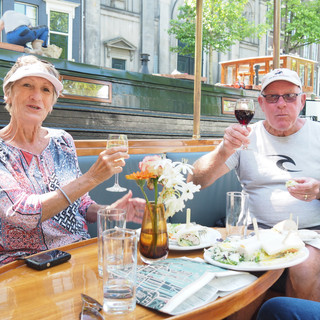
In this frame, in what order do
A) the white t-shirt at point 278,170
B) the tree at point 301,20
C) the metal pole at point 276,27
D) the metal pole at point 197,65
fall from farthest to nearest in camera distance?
the tree at point 301,20 → the metal pole at point 276,27 → the metal pole at point 197,65 → the white t-shirt at point 278,170

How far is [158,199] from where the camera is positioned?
1.29 m

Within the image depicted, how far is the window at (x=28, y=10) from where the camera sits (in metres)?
11.3

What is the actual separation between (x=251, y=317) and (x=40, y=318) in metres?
1.37

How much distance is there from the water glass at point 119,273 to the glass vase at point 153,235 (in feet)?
1.03

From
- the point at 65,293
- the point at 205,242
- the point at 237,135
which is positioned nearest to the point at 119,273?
the point at 65,293

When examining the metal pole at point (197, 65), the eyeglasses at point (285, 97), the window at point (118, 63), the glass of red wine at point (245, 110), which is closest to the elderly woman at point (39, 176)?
the glass of red wine at point (245, 110)

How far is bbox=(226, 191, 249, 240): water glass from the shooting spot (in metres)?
1.51

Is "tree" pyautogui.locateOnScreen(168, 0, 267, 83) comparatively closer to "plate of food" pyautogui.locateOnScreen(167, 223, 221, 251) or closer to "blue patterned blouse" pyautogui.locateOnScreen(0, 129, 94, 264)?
"blue patterned blouse" pyautogui.locateOnScreen(0, 129, 94, 264)

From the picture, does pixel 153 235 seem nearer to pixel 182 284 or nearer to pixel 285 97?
pixel 182 284

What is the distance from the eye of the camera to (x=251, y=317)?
1.96m

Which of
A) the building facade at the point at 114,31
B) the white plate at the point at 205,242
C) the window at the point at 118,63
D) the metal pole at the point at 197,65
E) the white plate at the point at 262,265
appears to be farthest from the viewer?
the window at the point at 118,63

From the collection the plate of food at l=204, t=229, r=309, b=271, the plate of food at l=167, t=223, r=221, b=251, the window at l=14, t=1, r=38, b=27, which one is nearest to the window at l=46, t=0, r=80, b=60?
the window at l=14, t=1, r=38, b=27

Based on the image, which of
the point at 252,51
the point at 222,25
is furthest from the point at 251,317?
the point at 252,51

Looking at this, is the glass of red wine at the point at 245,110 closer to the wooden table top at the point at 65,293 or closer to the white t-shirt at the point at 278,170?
the white t-shirt at the point at 278,170
